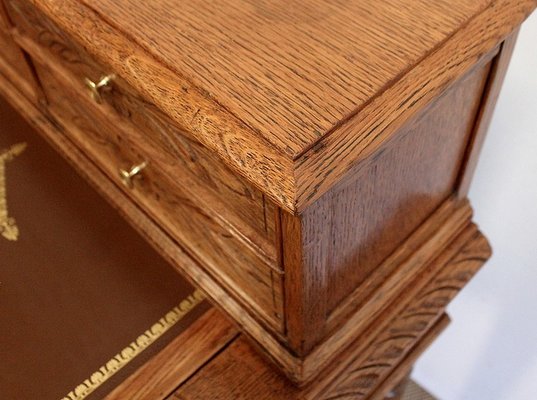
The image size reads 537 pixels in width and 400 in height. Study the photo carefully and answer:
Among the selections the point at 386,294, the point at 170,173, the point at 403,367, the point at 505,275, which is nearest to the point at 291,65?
the point at 170,173

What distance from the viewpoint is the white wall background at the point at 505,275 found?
694 millimetres

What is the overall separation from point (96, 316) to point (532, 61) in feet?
1.67

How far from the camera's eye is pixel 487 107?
600mm

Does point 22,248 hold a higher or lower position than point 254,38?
lower

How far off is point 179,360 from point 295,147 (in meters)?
0.30

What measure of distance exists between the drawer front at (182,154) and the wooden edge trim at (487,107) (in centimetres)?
25

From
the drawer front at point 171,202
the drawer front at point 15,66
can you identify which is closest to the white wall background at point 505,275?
the drawer front at point 171,202

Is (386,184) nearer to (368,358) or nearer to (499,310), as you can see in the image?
(368,358)

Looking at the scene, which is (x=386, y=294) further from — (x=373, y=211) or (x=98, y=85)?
(x=98, y=85)

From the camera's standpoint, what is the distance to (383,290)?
2.11 ft

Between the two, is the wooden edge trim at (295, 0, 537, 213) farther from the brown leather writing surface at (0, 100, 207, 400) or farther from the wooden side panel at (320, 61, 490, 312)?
the brown leather writing surface at (0, 100, 207, 400)

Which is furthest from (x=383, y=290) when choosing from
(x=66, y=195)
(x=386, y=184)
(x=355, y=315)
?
(x=66, y=195)

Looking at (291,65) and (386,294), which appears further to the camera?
(386,294)

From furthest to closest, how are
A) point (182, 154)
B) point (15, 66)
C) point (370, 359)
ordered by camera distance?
point (15, 66) < point (370, 359) < point (182, 154)
